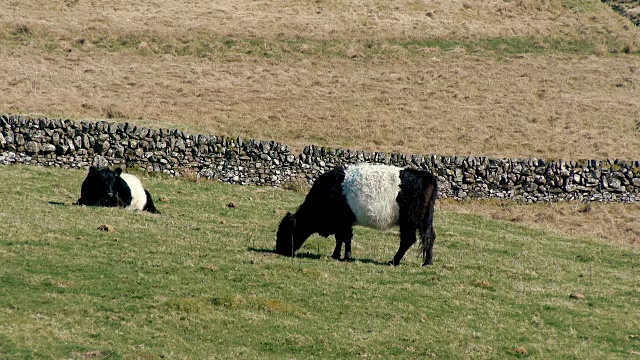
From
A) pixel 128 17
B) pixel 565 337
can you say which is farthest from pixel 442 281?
pixel 128 17

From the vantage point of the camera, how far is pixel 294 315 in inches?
617

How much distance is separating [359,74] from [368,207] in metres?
40.4

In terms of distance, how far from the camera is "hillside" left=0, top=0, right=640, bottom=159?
145 feet

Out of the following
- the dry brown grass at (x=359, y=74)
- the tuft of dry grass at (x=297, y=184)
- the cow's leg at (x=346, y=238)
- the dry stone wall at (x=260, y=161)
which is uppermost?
the dry brown grass at (x=359, y=74)

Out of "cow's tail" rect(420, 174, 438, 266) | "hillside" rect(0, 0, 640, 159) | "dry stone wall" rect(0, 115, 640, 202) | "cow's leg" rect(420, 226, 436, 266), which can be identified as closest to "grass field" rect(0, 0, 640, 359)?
"hillside" rect(0, 0, 640, 159)

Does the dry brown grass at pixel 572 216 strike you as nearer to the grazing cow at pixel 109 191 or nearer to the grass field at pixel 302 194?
the grass field at pixel 302 194

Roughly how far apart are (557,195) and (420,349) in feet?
79.9

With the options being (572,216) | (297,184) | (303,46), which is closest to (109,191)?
(297,184)

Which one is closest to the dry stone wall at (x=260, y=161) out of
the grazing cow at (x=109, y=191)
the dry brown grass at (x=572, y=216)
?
the dry brown grass at (x=572, y=216)

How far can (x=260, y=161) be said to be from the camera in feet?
113

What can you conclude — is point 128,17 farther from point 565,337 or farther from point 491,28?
point 565,337

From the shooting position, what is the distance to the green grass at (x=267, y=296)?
1392 cm

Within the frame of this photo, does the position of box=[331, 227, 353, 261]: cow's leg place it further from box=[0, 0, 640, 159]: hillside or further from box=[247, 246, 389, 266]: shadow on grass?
box=[0, 0, 640, 159]: hillside

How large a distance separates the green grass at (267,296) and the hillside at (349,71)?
15.4 meters
